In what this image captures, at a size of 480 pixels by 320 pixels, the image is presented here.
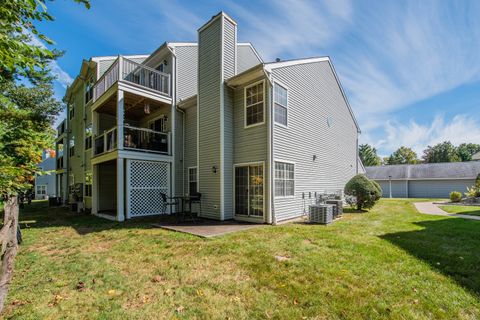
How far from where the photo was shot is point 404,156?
5766 centimetres

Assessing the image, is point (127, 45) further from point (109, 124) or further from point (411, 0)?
point (411, 0)

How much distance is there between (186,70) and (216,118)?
15.8ft

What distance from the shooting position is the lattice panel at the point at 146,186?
417 inches

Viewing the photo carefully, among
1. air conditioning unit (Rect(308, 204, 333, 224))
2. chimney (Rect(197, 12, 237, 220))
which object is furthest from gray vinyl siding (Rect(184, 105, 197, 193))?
air conditioning unit (Rect(308, 204, 333, 224))

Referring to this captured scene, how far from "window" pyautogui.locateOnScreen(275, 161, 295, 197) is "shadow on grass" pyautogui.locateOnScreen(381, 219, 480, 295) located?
3.75 meters

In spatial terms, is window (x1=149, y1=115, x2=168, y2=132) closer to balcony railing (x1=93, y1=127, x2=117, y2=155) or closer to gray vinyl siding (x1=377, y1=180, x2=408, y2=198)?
balcony railing (x1=93, y1=127, x2=117, y2=155)

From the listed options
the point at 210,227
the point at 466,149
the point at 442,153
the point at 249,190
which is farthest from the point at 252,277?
the point at 466,149

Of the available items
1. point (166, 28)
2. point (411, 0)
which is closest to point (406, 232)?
point (411, 0)

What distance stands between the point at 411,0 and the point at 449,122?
31.4 metres

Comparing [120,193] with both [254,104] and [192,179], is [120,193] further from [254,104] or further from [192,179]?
[254,104]

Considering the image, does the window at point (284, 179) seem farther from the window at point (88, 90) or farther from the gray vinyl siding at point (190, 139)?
the window at point (88, 90)

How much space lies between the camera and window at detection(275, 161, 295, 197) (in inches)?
356

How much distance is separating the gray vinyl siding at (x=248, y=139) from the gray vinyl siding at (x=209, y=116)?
772 millimetres

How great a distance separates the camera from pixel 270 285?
367 centimetres
